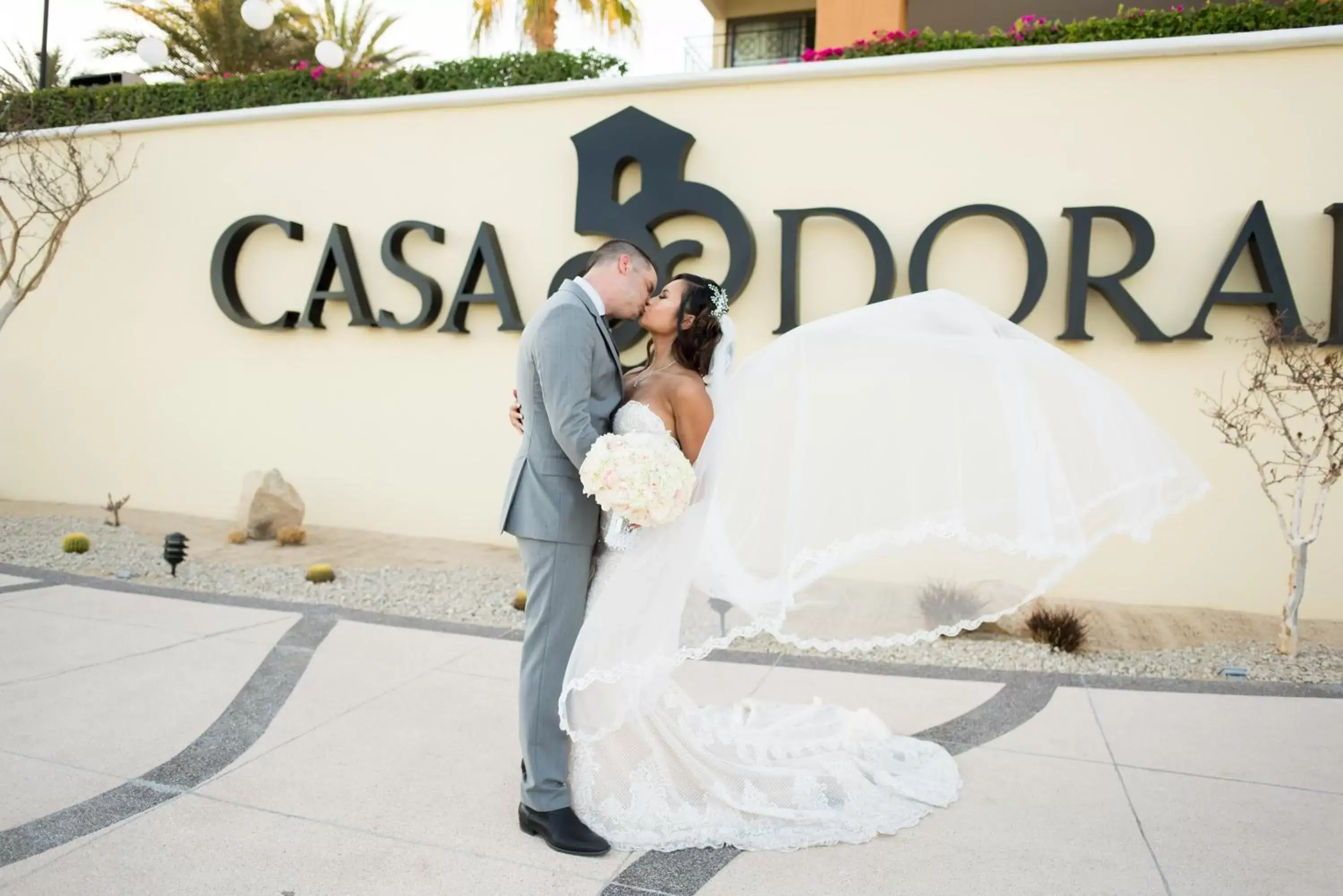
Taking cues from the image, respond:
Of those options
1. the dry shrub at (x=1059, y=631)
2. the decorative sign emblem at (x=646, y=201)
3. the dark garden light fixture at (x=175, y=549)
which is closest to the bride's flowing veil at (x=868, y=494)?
the dry shrub at (x=1059, y=631)

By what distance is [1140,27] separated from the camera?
23.2 feet

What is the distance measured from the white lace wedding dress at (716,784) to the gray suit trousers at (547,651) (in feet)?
0.28

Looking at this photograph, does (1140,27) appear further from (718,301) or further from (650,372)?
(650,372)

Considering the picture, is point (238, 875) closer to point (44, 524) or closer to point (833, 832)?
point (833, 832)

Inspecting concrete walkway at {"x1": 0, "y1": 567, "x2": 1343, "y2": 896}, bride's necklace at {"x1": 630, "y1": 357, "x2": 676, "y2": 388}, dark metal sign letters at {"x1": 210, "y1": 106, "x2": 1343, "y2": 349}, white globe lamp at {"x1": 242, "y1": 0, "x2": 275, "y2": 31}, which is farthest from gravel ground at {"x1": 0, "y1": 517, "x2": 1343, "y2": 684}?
white globe lamp at {"x1": 242, "y1": 0, "x2": 275, "y2": 31}

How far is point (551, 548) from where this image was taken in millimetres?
2971

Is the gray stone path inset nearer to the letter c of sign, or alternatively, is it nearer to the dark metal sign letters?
the dark metal sign letters

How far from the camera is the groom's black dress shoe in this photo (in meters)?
2.92

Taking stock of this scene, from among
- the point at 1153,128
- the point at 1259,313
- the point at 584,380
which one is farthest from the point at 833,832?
the point at 1153,128

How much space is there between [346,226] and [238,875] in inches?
279

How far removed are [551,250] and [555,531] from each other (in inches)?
220

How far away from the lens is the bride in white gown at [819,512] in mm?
2951

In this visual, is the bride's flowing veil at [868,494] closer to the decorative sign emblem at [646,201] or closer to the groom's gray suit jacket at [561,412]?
the groom's gray suit jacket at [561,412]

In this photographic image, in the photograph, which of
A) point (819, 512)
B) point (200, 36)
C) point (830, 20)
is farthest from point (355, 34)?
point (819, 512)
